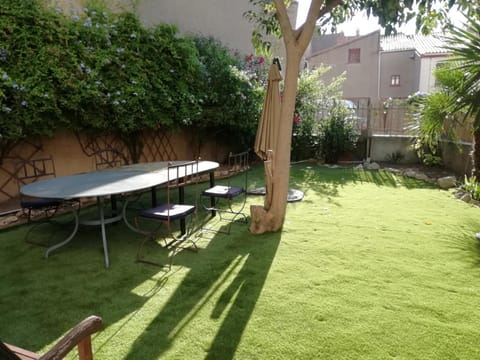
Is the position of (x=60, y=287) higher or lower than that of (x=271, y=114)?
lower

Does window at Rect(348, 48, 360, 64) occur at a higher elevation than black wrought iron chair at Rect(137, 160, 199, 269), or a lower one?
higher

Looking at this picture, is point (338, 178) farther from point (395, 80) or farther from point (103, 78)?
point (395, 80)

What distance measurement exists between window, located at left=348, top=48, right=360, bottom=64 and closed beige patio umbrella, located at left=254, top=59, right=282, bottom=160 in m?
18.6

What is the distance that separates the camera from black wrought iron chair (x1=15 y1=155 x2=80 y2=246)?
3648 millimetres

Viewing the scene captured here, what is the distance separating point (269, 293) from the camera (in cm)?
251

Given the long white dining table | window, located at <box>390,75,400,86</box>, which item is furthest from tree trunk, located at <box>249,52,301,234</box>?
window, located at <box>390,75,400,86</box>

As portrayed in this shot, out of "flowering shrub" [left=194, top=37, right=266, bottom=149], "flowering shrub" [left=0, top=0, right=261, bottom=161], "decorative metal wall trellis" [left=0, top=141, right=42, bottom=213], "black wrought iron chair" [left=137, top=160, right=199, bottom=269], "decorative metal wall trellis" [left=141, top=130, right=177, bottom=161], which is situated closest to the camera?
"black wrought iron chair" [left=137, top=160, right=199, bottom=269]

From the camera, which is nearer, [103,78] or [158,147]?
[103,78]

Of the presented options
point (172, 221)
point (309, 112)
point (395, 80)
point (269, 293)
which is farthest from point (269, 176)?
point (395, 80)

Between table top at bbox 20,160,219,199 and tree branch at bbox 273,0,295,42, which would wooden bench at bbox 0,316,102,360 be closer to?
table top at bbox 20,160,219,199

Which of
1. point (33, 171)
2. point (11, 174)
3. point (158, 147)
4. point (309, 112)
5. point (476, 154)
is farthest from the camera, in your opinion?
point (309, 112)

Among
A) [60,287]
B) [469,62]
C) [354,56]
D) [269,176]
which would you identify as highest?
[354,56]

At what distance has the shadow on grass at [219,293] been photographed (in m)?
1.95

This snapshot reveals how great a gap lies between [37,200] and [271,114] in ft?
9.56
